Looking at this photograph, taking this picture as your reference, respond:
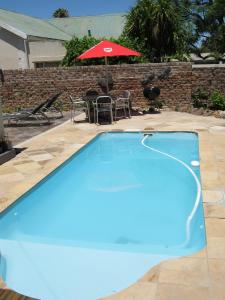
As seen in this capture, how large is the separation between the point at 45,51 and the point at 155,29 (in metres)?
7.06

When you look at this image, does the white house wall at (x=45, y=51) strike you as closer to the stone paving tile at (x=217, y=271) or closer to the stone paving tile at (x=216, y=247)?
the stone paving tile at (x=216, y=247)

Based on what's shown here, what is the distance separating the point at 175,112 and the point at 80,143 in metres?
5.89

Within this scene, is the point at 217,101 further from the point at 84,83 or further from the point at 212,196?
the point at 212,196

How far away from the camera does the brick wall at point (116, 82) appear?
1461 cm

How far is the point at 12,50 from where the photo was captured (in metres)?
21.8

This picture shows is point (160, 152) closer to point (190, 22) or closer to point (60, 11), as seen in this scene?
point (190, 22)

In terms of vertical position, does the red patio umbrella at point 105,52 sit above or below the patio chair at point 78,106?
above

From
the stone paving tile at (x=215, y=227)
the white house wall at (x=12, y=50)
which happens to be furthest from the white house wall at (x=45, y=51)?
the stone paving tile at (x=215, y=227)

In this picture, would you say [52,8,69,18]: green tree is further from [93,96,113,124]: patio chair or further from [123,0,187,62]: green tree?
[93,96,113,124]: patio chair

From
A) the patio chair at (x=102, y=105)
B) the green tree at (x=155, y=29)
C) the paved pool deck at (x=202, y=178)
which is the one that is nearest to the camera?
the paved pool deck at (x=202, y=178)

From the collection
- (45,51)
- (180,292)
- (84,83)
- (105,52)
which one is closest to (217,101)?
(105,52)

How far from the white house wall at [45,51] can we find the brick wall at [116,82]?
7.12 m

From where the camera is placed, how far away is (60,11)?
63.4 m

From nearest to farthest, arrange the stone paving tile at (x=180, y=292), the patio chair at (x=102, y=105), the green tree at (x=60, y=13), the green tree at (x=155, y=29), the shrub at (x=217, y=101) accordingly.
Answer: the stone paving tile at (x=180, y=292) → the patio chair at (x=102, y=105) → the shrub at (x=217, y=101) → the green tree at (x=155, y=29) → the green tree at (x=60, y=13)
